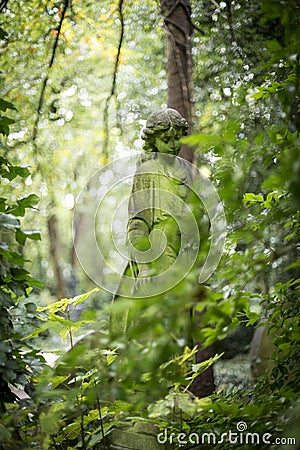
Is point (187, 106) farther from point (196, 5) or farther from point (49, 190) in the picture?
point (49, 190)

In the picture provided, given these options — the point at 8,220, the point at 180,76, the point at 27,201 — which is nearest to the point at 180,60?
the point at 180,76

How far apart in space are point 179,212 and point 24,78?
7.10 metres

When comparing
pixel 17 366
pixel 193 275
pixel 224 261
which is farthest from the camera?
pixel 224 261

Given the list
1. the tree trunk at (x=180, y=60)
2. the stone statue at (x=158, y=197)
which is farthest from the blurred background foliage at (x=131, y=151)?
the tree trunk at (x=180, y=60)

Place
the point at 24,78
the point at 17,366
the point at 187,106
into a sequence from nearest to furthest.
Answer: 1. the point at 17,366
2. the point at 187,106
3. the point at 24,78

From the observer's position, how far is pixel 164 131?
13.3 feet

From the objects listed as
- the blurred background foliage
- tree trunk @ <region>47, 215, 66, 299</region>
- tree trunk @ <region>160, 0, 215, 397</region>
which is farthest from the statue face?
tree trunk @ <region>47, 215, 66, 299</region>

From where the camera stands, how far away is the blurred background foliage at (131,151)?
5.75ft

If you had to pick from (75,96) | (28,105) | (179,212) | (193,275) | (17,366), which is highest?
(75,96)

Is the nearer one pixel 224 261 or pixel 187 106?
pixel 224 261

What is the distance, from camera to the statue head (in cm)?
405

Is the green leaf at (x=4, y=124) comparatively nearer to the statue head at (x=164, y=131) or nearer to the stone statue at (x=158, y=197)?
the stone statue at (x=158, y=197)

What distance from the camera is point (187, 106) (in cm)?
690

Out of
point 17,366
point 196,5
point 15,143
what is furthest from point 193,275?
point 15,143
